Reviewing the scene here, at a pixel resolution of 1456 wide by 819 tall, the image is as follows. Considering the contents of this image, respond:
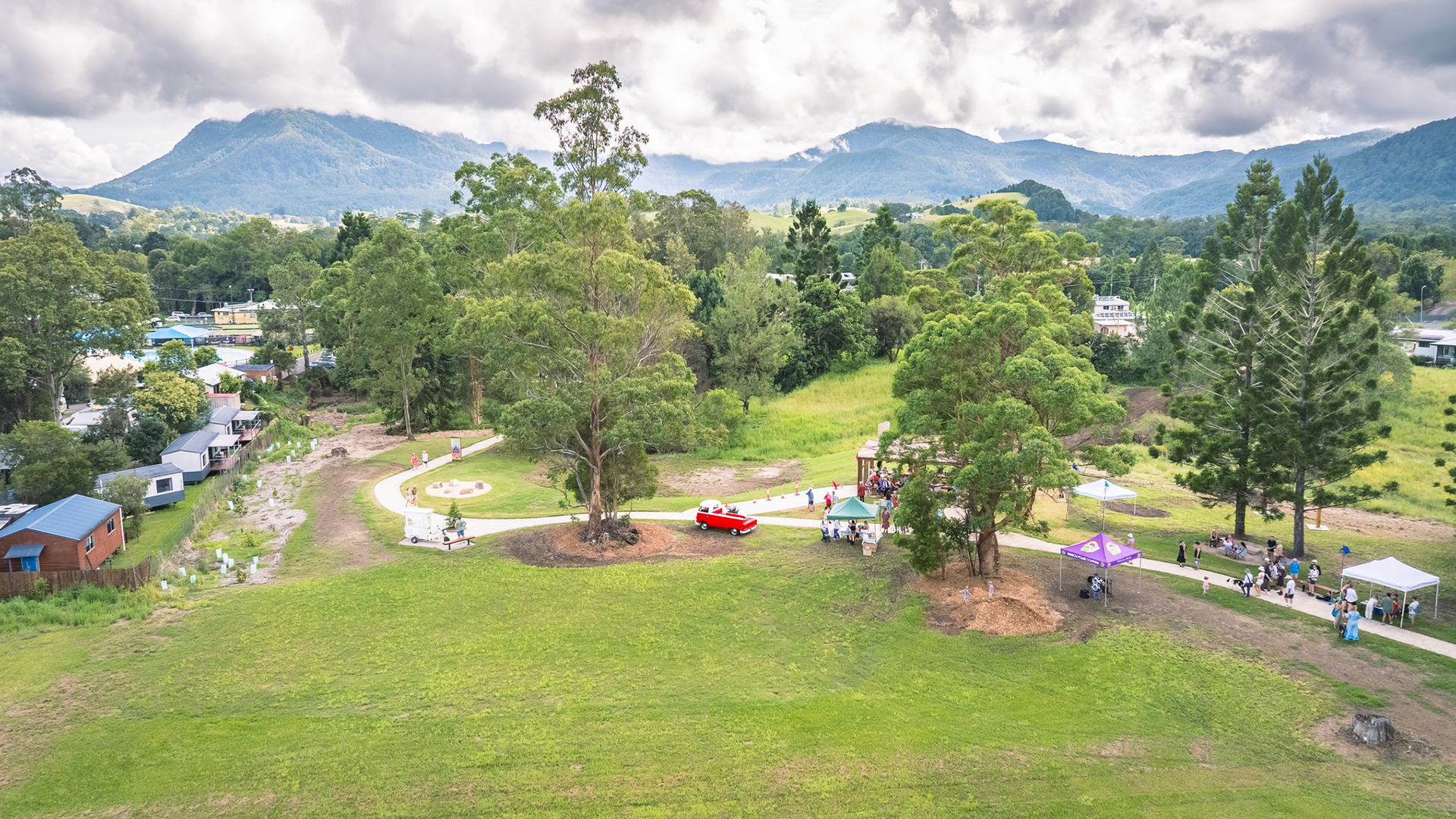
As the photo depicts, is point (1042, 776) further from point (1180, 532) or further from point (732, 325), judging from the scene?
point (732, 325)

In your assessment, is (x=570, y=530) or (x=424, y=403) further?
(x=424, y=403)

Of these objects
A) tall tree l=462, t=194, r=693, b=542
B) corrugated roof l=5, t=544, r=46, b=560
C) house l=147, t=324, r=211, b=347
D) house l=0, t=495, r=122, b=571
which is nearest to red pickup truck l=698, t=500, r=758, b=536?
tall tree l=462, t=194, r=693, b=542

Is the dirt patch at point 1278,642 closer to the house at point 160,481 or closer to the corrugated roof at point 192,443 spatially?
the house at point 160,481

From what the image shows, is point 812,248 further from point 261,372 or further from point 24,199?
point 24,199

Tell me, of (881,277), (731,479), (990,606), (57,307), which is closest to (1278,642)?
(990,606)

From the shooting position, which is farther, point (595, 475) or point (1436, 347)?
point (1436, 347)

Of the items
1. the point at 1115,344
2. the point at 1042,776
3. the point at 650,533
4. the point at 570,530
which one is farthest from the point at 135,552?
the point at 1115,344

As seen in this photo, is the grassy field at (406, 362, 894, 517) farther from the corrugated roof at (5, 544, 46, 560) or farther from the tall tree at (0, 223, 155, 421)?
the tall tree at (0, 223, 155, 421)
